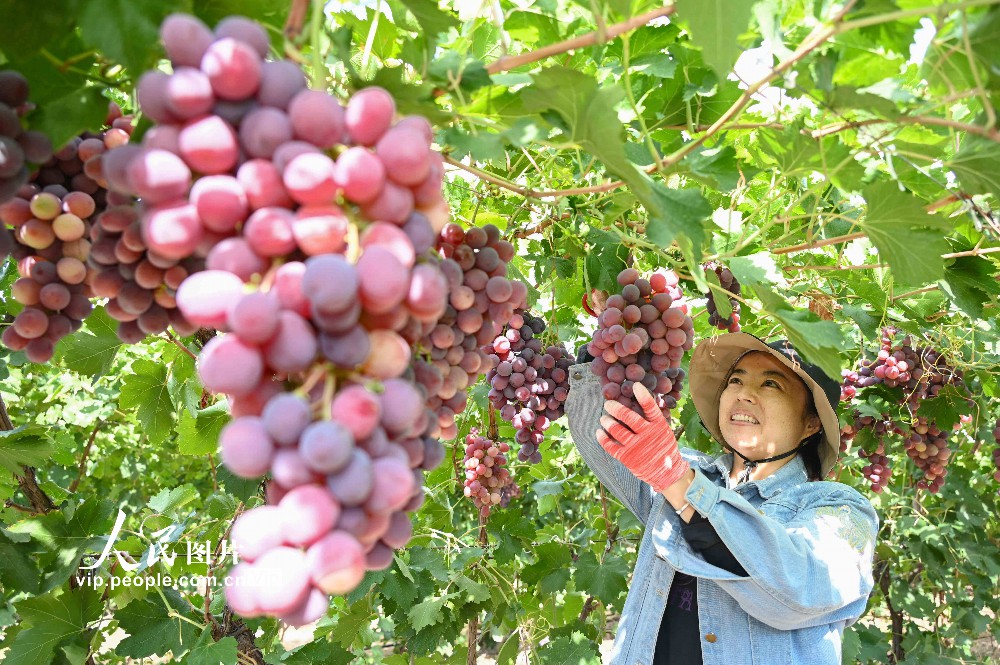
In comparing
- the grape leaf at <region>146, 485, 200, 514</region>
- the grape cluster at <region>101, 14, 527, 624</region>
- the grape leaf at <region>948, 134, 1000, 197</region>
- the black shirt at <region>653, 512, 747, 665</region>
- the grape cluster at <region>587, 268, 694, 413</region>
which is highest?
the grape leaf at <region>948, 134, 1000, 197</region>

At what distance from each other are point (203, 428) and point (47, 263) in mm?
1471

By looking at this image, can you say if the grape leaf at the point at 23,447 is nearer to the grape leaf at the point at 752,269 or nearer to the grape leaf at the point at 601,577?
the grape leaf at the point at 752,269

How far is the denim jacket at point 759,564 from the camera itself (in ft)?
6.80

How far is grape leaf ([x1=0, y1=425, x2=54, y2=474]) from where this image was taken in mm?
2021

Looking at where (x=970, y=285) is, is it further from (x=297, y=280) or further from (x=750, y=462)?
(x=297, y=280)

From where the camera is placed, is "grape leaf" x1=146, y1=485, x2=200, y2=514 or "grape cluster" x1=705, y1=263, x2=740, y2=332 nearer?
"grape cluster" x1=705, y1=263, x2=740, y2=332

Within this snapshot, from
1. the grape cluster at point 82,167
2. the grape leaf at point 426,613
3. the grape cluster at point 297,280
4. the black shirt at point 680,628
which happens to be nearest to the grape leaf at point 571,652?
the grape leaf at point 426,613

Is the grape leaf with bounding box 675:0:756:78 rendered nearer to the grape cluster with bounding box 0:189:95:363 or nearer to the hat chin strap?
the grape cluster with bounding box 0:189:95:363

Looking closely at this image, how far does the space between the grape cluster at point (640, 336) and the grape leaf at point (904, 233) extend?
20.5 inches

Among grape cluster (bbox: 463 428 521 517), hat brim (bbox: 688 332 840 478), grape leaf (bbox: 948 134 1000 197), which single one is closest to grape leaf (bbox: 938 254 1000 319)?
hat brim (bbox: 688 332 840 478)

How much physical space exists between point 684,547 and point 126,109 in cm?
197

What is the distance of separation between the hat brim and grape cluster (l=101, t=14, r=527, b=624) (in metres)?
2.10

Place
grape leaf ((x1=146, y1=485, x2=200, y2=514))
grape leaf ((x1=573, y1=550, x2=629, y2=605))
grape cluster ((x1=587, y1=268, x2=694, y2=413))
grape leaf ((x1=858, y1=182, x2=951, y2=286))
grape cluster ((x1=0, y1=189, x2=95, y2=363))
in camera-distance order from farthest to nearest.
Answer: grape leaf ((x1=573, y1=550, x2=629, y2=605))
grape leaf ((x1=146, y1=485, x2=200, y2=514))
grape cluster ((x1=587, y1=268, x2=694, y2=413))
grape leaf ((x1=858, y1=182, x2=951, y2=286))
grape cluster ((x1=0, y1=189, x2=95, y2=363))

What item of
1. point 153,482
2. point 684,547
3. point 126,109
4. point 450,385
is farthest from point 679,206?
point 153,482
